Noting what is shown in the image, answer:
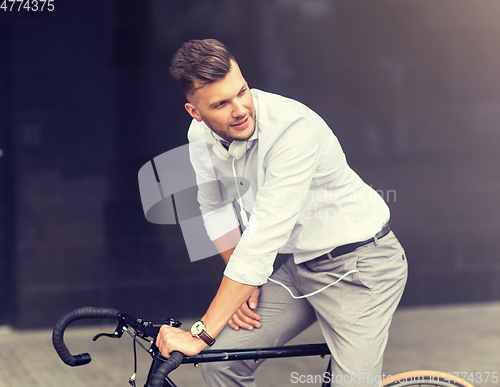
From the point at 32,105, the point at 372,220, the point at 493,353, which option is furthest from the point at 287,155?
the point at 32,105

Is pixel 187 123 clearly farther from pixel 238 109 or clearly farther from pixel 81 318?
pixel 81 318

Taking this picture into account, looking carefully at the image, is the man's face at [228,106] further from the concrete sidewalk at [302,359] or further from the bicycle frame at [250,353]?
the concrete sidewalk at [302,359]

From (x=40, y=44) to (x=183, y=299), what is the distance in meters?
2.74

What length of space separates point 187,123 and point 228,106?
3.14 m

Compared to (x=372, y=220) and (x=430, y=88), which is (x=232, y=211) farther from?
(x=430, y=88)

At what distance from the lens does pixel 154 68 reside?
490 centimetres

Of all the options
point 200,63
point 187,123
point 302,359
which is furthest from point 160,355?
point 187,123

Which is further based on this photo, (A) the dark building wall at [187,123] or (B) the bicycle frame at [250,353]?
(A) the dark building wall at [187,123]

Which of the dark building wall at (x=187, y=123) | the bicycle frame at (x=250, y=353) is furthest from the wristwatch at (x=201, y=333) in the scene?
the dark building wall at (x=187, y=123)

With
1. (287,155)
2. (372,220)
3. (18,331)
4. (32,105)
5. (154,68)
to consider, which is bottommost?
(18,331)

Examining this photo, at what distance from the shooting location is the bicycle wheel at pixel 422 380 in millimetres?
2227

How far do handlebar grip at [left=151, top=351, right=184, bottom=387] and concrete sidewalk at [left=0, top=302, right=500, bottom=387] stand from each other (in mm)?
2326

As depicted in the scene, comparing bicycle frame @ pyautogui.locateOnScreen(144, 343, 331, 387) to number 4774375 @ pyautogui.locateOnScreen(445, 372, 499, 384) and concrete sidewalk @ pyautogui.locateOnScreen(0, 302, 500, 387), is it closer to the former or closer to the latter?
concrete sidewalk @ pyautogui.locateOnScreen(0, 302, 500, 387)

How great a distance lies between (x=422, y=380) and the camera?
7.31 ft
